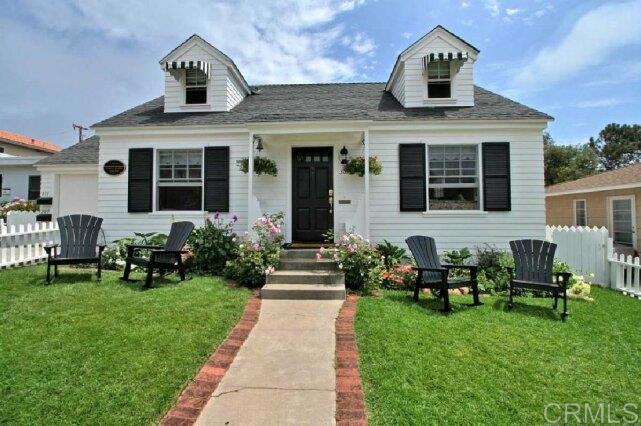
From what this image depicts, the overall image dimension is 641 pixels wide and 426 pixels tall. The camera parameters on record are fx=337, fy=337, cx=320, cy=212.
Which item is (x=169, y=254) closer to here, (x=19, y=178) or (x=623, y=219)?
(x=623, y=219)

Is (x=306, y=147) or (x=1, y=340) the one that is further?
(x=306, y=147)

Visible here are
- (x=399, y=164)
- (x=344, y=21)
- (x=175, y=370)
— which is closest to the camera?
(x=175, y=370)

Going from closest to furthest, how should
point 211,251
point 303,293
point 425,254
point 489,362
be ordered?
point 489,362 → point 303,293 → point 425,254 → point 211,251

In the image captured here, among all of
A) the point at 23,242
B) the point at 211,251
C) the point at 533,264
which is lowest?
the point at 533,264

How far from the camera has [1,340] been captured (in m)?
Result: 3.49

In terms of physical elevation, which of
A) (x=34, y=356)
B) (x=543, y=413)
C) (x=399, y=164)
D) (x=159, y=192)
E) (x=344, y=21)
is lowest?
(x=543, y=413)

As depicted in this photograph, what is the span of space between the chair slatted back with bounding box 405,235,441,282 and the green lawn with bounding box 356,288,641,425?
618 millimetres

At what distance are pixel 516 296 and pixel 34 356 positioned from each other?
22.7 feet

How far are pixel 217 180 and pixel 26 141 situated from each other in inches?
1133

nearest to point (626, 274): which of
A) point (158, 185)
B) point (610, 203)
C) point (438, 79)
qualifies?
point (438, 79)

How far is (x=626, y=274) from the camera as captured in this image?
7.46 metres

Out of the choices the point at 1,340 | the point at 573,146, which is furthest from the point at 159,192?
the point at 573,146

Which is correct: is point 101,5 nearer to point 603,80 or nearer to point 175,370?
point 175,370

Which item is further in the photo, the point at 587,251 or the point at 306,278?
the point at 587,251
